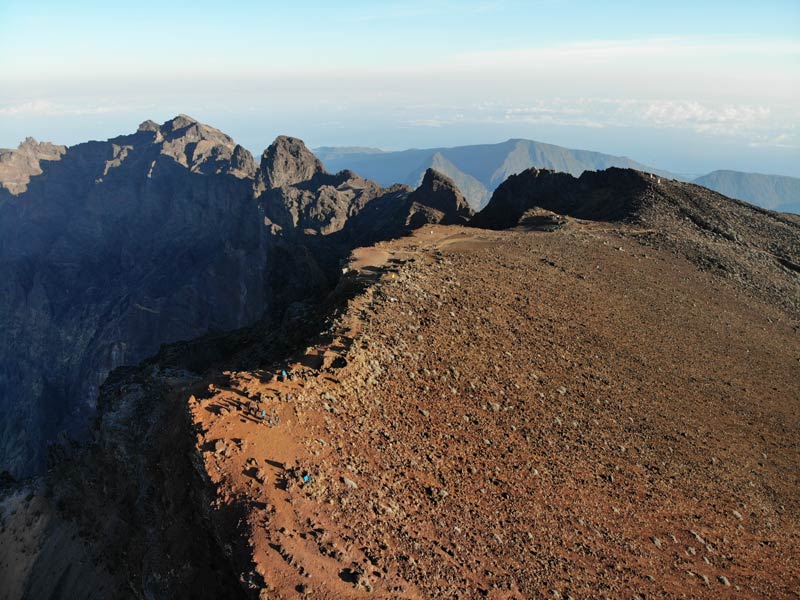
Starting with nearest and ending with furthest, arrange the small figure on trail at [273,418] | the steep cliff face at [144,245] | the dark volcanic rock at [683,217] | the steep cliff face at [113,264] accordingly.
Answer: the small figure on trail at [273,418], the dark volcanic rock at [683,217], the steep cliff face at [144,245], the steep cliff face at [113,264]

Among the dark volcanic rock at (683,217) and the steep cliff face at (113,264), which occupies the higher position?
the dark volcanic rock at (683,217)

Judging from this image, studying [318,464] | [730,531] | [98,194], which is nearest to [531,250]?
[730,531]

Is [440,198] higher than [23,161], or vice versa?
[440,198]

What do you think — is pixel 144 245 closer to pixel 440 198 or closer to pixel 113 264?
pixel 113 264

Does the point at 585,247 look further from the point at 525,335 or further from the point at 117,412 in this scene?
the point at 117,412

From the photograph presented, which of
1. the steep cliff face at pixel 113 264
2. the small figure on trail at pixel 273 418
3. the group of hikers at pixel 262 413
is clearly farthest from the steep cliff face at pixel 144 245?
the small figure on trail at pixel 273 418

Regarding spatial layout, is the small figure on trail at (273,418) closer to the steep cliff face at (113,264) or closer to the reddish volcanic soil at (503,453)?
the reddish volcanic soil at (503,453)

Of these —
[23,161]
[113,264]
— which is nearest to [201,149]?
[113,264]
